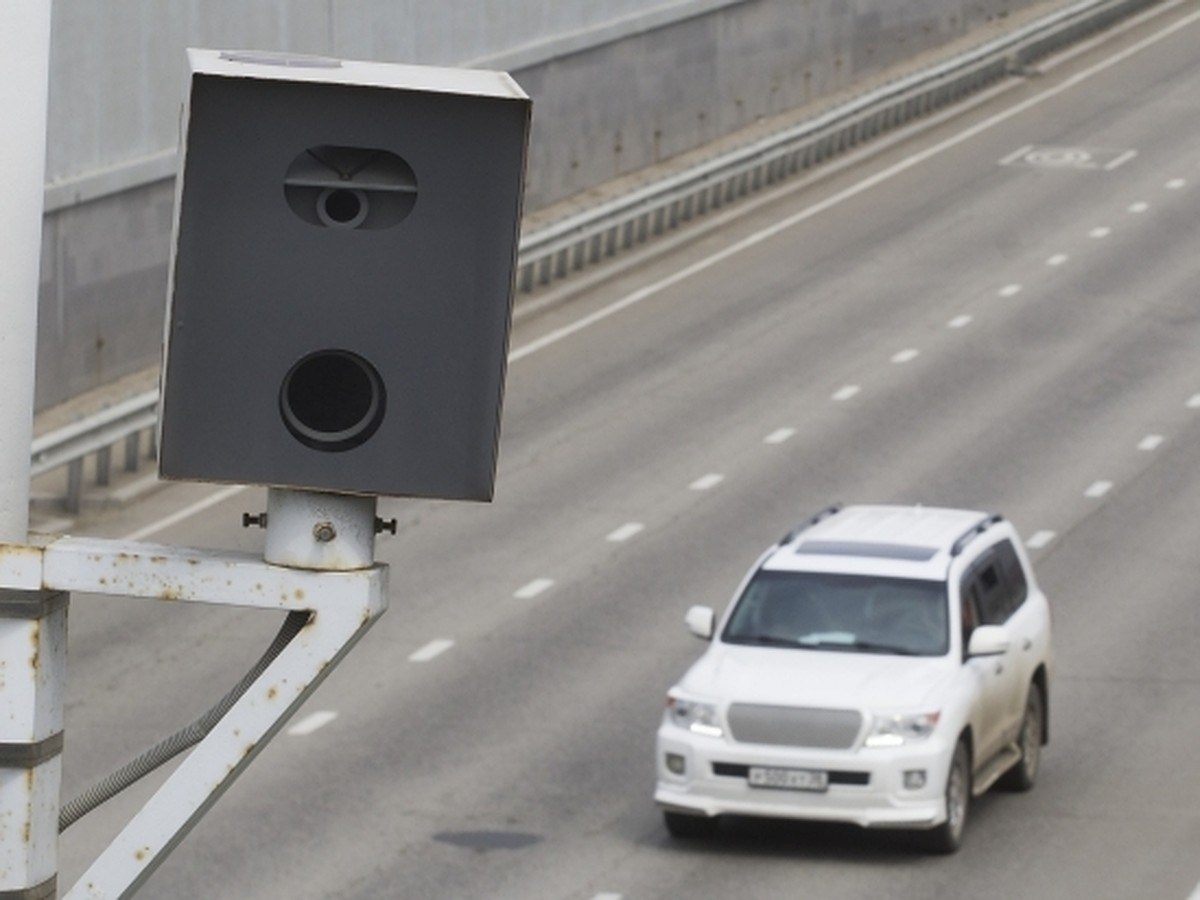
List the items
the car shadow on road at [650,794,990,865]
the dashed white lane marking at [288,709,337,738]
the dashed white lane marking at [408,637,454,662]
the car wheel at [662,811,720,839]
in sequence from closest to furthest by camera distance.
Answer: the car shadow on road at [650,794,990,865] < the car wheel at [662,811,720,839] < the dashed white lane marking at [288,709,337,738] < the dashed white lane marking at [408,637,454,662]

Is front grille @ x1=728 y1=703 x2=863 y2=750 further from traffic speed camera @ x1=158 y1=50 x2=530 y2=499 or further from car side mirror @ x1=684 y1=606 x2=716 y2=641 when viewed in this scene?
traffic speed camera @ x1=158 y1=50 x2=530 y2=499

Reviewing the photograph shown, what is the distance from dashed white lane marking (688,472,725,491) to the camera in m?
27.5

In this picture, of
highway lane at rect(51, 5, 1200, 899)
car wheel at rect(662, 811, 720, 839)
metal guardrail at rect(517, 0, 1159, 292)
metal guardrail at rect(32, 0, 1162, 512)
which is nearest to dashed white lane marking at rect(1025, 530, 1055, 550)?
highway lane at rect(51, 5, 1200, 899)

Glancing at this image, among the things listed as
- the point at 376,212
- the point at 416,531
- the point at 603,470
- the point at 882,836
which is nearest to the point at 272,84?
the point at 376,212

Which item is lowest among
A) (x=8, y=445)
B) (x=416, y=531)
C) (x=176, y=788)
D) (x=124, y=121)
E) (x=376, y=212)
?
(x=416, y=531)

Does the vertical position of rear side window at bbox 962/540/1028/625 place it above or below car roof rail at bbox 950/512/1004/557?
below

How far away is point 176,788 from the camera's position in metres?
4.25

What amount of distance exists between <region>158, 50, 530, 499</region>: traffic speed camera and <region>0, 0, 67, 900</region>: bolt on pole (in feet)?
0.88

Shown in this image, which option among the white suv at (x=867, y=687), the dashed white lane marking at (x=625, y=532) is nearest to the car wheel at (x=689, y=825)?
the white suv at (x=867, y=687)

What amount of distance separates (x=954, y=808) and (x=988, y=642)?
103 cm

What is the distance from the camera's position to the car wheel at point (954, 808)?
1636 cm

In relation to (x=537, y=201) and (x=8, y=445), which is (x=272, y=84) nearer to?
(x=8, y=445)

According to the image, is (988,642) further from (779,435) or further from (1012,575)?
(779,435)

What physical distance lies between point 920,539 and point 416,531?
28.9ft
